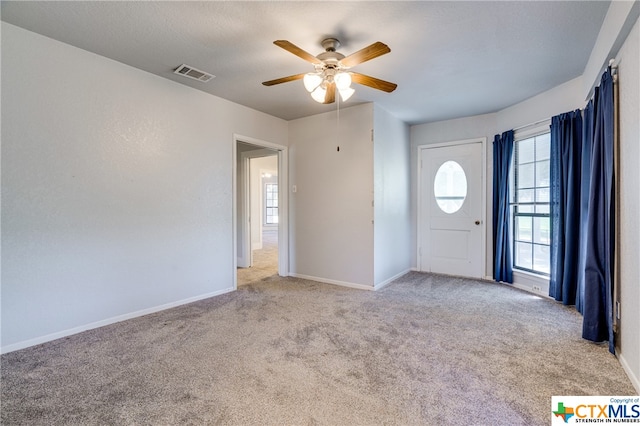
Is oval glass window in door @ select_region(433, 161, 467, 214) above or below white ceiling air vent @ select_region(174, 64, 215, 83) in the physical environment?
below

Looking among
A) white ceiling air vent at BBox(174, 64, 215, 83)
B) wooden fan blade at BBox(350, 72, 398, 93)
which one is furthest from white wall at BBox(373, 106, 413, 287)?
white ceiling air vent at BBox(174, 64, 215, 83)

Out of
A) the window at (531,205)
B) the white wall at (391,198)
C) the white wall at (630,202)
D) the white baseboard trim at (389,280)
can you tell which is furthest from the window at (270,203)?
the white wall at (630,202)

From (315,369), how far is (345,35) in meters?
2.62

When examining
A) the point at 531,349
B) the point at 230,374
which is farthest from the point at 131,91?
the point at 531,349

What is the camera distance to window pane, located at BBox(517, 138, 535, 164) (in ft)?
13.5

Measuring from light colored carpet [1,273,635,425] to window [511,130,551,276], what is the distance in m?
0.85

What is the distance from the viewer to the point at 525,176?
420 centimetres

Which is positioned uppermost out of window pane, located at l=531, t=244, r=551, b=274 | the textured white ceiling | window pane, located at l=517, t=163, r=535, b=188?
the textured white ceiling

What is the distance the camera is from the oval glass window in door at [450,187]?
497 centimetres

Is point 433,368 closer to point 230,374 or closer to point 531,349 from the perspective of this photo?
point 531,349

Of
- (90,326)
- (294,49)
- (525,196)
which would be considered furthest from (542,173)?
(90,326)

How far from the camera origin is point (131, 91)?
10.1ft

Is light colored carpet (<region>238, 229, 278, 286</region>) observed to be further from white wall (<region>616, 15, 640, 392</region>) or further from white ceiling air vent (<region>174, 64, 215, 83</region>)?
white wall (<region>616, 15, 640, 392</region>)

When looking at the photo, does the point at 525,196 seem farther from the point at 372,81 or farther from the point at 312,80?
the point at 312,80
